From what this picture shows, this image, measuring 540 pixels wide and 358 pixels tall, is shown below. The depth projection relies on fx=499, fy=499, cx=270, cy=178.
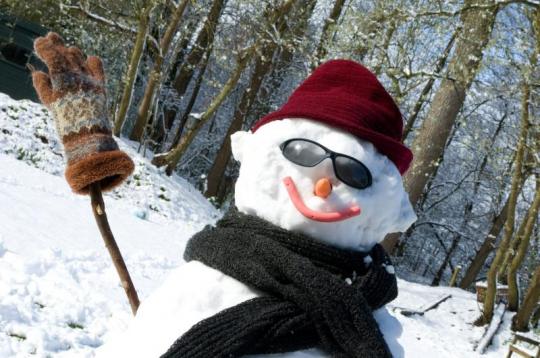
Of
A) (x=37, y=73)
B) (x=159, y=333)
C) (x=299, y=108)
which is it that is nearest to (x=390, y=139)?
(x=299, y=108)

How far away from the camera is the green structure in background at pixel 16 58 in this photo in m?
15.0

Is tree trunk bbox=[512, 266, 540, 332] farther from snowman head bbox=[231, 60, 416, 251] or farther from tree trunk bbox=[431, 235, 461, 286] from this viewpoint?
tree trunk bbox=[431, 235, 461, 286]

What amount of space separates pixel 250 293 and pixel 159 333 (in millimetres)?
226

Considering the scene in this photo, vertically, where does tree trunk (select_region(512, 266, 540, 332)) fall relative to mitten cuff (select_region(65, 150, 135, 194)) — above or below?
below

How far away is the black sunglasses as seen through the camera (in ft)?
4.12

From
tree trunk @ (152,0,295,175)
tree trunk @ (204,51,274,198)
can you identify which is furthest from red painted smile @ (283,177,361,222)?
tree trunk @ (204,51,274,198)

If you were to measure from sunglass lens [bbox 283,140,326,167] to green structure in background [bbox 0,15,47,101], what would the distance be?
1565 centimetres

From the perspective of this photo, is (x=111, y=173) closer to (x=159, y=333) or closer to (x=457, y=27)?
(x=159, y=333)

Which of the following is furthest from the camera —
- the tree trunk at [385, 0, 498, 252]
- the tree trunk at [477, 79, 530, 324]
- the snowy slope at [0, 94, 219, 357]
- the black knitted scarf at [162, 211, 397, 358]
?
the tree trunk at [477, 79, 530, 324]

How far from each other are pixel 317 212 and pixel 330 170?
0.12 metres

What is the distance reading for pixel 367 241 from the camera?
1343mm

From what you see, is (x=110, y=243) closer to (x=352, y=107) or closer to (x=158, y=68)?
(x=352, y=107)

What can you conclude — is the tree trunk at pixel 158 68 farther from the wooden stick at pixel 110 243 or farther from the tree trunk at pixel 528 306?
the wooden stick at pixel 110 243

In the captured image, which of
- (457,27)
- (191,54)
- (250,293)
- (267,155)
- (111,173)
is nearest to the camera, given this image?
(250,293)
